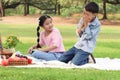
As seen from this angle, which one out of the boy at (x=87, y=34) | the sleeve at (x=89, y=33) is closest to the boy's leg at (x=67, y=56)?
the boy at (x=87, y=34)

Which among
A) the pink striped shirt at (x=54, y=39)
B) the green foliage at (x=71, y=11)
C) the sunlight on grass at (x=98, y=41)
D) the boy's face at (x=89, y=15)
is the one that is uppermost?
the boy's face at (x=89, y=15)

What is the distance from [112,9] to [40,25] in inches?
2060

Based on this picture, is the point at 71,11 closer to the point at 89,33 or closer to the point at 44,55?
the point at 44,55

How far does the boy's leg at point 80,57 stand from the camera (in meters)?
8.35

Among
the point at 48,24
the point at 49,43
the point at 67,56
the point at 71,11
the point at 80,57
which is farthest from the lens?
the point at 71,11

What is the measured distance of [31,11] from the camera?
68.1 meters

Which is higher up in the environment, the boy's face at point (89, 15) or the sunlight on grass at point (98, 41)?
the boy's face at point (89, 15)

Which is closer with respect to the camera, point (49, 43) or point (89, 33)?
point (89, 33)

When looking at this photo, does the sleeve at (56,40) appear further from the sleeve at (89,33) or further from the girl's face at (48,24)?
the sleeve at (89,33)

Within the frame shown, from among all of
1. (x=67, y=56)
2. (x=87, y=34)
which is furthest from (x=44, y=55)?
(x=87, y=34)

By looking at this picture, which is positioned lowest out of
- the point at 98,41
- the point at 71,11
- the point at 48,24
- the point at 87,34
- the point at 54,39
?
the point at 71,11

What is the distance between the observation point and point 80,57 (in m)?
8.35

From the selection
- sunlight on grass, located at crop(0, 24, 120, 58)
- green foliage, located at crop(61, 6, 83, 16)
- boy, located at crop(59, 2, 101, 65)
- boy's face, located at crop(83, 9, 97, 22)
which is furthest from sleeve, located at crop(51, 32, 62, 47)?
green foliage, located at crop(61, 6, 83, 16)

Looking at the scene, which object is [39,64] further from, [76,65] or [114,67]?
[114,67]
